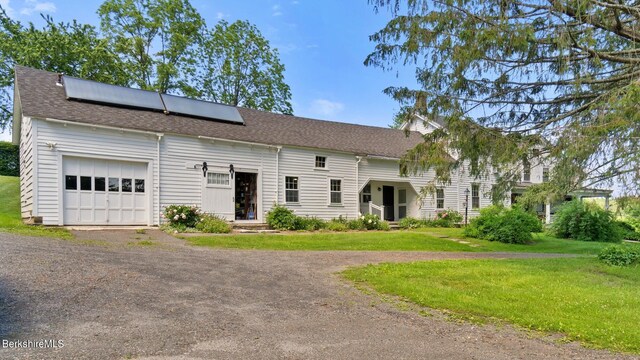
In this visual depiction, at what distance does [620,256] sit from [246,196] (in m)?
13.3

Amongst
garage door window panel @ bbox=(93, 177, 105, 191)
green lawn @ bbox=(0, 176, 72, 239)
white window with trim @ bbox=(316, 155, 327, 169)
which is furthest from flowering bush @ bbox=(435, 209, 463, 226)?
green lawn @ bbox=(0, 176, 72, 239)

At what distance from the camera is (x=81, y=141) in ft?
41.5

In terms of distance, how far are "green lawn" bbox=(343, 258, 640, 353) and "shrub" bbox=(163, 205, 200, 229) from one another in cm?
832

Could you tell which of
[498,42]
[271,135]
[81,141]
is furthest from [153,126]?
[498,42]

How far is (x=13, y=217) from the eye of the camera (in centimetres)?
1409

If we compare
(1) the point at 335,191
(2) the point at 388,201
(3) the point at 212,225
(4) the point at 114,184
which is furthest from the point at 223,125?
(2) the point at 388,201

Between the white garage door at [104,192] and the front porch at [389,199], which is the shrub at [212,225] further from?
the front porch at [389,199]

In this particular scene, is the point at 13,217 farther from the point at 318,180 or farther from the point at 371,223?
the point at 371,223

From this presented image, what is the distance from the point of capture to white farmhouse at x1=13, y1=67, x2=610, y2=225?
1237 cm

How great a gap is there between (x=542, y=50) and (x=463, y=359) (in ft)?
19.0

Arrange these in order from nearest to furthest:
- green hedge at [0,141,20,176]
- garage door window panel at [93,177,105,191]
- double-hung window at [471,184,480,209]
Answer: garage door window panel at [93,177,105,191] → double-hung window at [471,184,480,209] → green hedge at [0,141,20,176]

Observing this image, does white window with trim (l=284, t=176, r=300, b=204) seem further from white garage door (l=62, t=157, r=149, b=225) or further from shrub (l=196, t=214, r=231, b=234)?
white garage door (l=62, t=157, r=149, b=225)

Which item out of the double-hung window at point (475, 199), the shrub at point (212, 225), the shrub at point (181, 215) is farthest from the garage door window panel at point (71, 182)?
the double-hung window at point (475, 199)

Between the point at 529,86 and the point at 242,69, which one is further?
the point at 242,69
